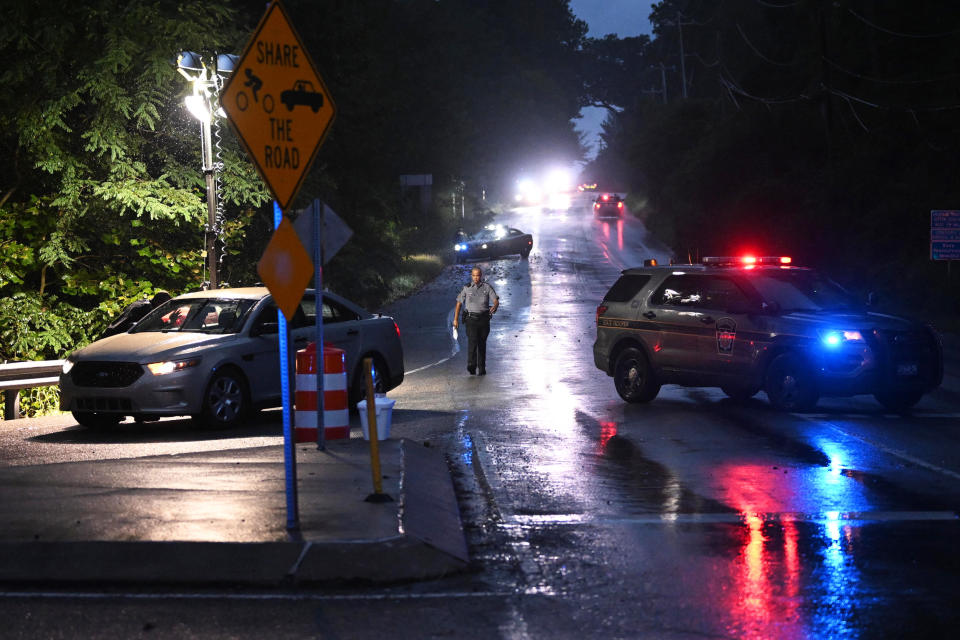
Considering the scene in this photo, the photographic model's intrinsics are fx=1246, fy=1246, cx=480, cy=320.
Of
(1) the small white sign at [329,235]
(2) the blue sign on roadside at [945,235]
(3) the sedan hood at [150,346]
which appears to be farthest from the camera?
(2) the blue sign on roadside at [945,235]

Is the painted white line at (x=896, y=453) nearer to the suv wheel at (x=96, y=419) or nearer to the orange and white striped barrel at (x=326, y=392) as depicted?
the orange and white striped barrel at (x=326, y=392)

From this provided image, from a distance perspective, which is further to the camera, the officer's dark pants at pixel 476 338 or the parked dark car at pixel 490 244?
the parked dark car at pixel 490 244

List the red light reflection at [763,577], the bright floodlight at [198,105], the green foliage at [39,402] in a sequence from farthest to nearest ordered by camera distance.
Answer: the bright floodlight at [198,105] < the green foliage at [39,402] < the red light reflection at [763,577]

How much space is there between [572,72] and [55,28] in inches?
4653

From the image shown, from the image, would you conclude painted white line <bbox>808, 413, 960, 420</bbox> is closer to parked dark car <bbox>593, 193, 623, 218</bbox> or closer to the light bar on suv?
the light bar on suv

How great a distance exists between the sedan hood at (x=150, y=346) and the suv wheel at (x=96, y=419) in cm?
70

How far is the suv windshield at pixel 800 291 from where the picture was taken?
16.1 meters

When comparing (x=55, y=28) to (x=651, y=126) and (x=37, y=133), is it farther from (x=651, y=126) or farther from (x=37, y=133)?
(x=651, y=126)

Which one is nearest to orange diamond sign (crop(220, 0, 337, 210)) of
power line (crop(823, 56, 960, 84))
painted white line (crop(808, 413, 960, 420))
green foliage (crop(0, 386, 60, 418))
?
painted white line (crop(808, 413, 960, 420))

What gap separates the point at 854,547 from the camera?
8266mm

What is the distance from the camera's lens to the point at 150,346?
1459cm

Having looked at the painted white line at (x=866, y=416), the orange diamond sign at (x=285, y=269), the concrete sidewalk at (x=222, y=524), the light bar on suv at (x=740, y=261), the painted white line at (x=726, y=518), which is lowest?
the painted white line at (x=866, y=416)

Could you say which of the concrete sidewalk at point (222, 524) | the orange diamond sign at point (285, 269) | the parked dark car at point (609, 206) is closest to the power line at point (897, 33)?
the parked dark car at point (609, 206)

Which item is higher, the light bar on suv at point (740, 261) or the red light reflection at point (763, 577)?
the light bar on suv at point (740, 261)
